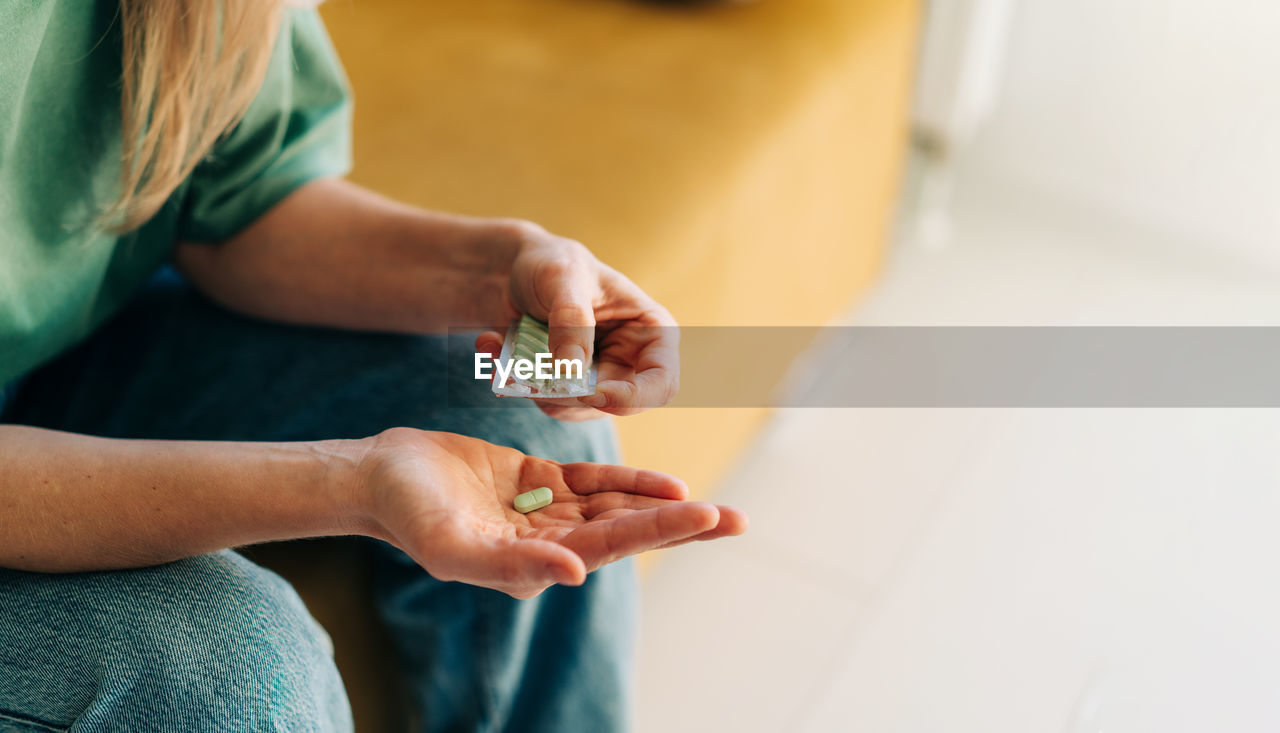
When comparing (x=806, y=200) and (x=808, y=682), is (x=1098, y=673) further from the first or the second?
(x=806, y=200)

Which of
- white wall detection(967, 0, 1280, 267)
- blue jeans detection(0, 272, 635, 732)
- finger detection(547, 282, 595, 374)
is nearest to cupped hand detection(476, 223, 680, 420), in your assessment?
finger detection(547, 282, 595, 374)

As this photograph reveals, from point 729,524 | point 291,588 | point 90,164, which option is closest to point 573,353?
point 729,524

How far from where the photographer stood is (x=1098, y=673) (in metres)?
0.49

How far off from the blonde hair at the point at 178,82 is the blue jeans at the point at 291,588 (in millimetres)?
118

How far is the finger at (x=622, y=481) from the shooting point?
520 millimetres

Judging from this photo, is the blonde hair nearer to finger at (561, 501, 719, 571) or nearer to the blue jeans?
the blue jeans

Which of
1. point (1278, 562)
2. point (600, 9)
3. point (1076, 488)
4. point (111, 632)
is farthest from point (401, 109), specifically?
point (1278, 562)

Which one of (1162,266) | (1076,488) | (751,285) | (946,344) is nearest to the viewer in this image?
(1076,488)

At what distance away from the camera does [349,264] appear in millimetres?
717

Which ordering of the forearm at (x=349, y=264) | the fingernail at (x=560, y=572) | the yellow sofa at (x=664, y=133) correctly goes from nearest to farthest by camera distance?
the fingernail at (x=560, y=572) < the forearm at (x=349, y=264) < the yellow sofa at (x=664, y=133)

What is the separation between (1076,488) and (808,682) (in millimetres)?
290

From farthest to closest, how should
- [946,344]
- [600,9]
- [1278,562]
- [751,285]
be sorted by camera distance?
[946,344] → [600,9] → [751,285] → [1278,562]

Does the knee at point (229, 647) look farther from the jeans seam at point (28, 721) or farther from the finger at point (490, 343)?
the finger at point (490, 343)

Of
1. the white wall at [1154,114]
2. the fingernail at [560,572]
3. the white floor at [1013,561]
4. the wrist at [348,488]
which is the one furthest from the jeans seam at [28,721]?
the white wall at [1154,114]
